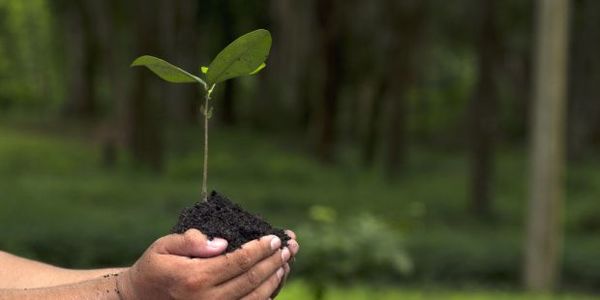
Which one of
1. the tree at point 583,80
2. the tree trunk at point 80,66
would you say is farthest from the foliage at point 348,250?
the tree trunk at point 80,66

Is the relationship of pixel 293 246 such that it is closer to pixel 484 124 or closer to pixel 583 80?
pixel 484 124

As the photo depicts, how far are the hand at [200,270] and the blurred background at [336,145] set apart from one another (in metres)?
3.55

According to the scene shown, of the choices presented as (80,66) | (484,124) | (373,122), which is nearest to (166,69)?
(484,124)

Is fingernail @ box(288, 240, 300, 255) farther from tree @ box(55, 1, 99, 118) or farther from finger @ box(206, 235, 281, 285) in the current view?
tree @ box(55, 1, 99, 118)

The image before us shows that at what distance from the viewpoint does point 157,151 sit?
17.8 m

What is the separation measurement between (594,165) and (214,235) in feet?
71.1

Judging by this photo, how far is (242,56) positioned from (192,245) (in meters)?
0.34

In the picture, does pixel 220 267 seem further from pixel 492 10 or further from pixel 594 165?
pixel 594 165

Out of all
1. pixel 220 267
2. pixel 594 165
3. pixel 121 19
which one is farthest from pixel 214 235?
pixel 594 165

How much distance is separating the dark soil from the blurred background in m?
3.46

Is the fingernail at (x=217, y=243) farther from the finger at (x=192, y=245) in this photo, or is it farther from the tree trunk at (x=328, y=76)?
the tree trunk at (x=328, y=76)

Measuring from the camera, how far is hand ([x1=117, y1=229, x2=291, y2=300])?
1.45 m

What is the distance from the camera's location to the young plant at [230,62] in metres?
1.62

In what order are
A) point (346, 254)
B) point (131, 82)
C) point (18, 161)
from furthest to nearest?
point (18, 161), point (131, 82), point (346, 254)
